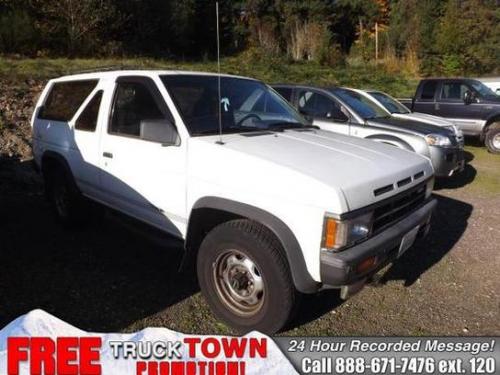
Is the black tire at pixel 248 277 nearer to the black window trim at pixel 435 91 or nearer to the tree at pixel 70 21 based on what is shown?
the black window trim at pixel 435 91

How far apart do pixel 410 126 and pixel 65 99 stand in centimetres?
541

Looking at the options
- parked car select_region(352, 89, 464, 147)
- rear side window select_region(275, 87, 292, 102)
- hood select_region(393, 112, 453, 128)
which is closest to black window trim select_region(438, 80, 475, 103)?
parked car select_region(352, 89, 464, 147)

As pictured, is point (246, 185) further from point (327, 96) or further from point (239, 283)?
point (327, 96)

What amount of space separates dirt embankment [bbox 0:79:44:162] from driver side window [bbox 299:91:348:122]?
5067 millimetres

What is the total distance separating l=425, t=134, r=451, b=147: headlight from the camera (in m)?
7.00

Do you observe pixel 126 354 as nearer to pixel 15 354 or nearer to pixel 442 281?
pixel 15 354

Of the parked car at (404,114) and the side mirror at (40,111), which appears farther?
the parked car at (404,114)

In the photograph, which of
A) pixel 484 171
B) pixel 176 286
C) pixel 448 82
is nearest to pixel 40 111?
pixel 176 286

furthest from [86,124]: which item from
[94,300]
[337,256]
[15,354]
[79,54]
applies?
[79,54]

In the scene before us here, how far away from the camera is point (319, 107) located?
7.86 meters

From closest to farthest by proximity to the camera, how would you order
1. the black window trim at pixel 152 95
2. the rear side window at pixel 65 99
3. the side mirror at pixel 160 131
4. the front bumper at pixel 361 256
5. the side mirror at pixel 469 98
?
1. the front bumper at pixel 361 256
2. the side mirror at pixel 160 131
3. the black window trim at pixel 152 95
4. the rear side window at pixel 65 99
5. the side mirror at pixel 469 98

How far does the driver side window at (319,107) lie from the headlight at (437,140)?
1367 mm

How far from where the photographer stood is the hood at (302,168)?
2.76m

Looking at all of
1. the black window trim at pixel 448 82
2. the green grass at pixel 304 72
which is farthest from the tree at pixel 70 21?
the black window trim at pixel 448 82
